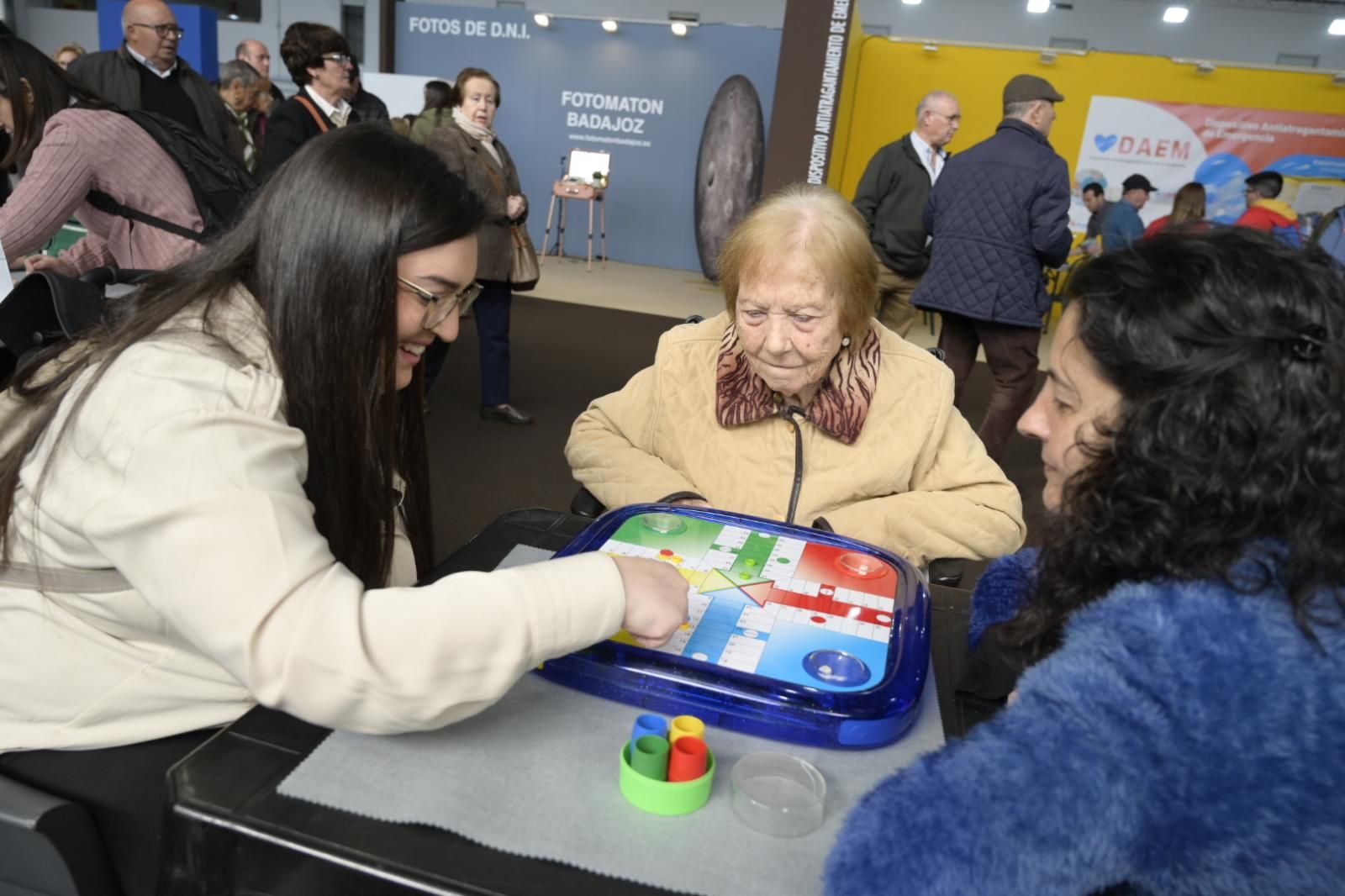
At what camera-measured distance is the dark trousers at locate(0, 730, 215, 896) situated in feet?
3.17

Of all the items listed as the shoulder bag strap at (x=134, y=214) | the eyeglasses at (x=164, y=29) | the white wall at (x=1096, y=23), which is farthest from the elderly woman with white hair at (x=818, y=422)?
the white wall at (x=1096, y=23)

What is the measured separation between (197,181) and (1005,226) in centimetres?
283

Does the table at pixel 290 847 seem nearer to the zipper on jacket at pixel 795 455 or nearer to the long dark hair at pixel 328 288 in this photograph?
the long dark hair at pixel 328 288

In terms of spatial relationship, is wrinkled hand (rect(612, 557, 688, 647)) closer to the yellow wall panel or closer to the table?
the table

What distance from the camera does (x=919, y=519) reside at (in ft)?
5.22

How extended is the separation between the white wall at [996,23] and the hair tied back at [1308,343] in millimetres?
12992

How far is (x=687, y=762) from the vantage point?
2.64 feet

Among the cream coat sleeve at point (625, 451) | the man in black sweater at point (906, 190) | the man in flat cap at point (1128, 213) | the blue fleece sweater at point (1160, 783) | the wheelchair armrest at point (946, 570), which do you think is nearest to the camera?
the blue fleece sweater at point (1160, 783)

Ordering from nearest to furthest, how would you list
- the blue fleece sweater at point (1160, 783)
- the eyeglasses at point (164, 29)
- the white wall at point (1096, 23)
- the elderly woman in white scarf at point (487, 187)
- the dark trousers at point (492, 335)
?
the blue fleece sweater at point (1160, 783) → the eyeglasses at point (164, 29) → the elderly woman in white scarf at point (487, 187) → the dark trousers at point (492, 335) → the white wall at point (1096, 23)

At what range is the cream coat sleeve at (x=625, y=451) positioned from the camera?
1676 millimetres

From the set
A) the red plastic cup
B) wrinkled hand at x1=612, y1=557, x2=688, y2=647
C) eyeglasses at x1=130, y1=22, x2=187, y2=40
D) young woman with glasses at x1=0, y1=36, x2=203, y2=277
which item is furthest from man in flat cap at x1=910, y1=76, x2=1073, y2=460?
eyeglasses at x1=130, y1=22, x2=187, y2=40

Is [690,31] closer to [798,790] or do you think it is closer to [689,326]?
[689,326]

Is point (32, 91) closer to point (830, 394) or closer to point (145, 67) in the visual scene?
point (145, 67)

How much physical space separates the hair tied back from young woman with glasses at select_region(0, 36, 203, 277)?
242 centimetres
